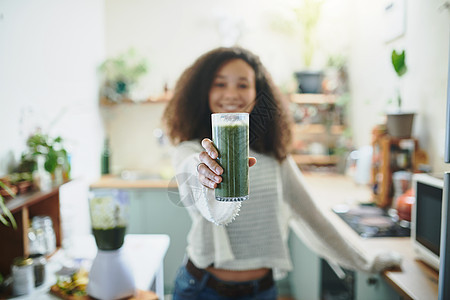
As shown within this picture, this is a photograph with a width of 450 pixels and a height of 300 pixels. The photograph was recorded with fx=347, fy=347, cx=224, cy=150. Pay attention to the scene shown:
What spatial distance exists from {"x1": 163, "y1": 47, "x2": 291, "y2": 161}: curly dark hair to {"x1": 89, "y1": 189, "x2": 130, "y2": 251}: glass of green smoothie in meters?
0.40

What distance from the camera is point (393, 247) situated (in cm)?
132

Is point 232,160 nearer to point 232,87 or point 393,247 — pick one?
point 232,87

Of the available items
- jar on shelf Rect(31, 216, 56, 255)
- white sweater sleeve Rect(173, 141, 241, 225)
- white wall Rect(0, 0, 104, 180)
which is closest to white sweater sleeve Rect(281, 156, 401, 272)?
white sweater sleeve Rect(173, 141, 241, 225)

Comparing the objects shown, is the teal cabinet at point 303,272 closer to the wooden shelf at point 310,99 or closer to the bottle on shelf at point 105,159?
the wooden shelf at point 310,99

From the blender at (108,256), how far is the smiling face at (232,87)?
63cm

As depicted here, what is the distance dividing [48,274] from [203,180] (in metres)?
1.13

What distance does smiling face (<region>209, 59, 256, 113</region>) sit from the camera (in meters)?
0.57

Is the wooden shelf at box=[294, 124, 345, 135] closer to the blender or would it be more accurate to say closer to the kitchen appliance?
the kitchen appliance

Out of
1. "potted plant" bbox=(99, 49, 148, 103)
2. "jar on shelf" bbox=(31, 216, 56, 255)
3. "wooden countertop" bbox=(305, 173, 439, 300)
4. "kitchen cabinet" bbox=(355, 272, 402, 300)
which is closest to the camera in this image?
"wooden countertop" bbox=(305, 173, 439, 300)

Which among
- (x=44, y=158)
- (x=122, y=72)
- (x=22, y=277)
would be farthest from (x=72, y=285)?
(x=122, y=72)

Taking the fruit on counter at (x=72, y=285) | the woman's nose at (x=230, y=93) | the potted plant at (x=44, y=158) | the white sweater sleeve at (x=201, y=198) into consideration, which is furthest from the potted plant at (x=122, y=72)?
the white sweater sleeve at (x=201, y=198)

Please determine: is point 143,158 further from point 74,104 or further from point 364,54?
point 364,54

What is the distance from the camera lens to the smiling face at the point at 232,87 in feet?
1.88

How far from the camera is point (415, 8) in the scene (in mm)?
561
